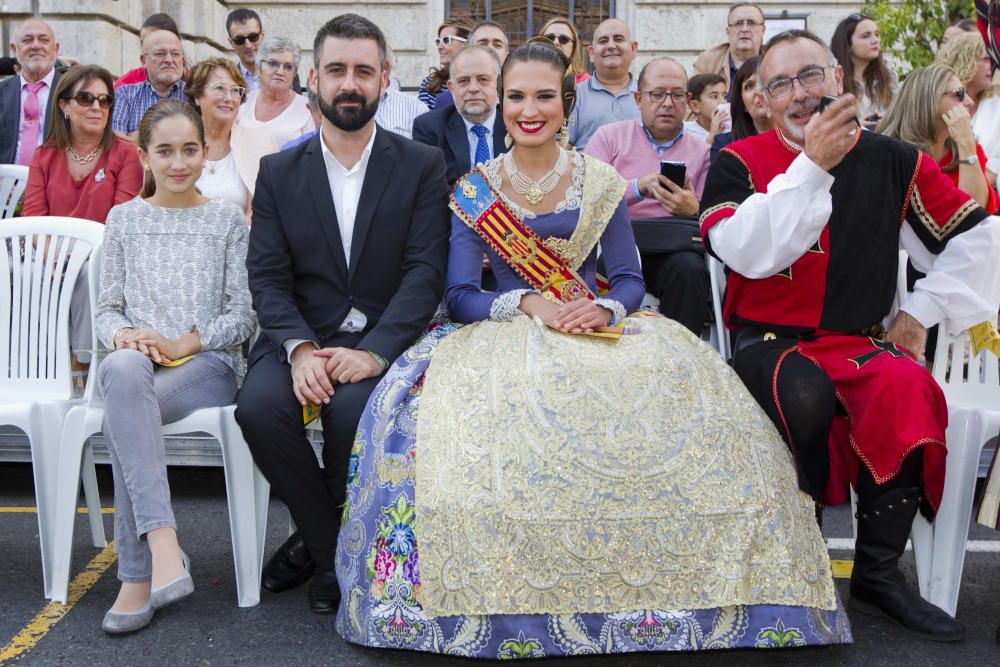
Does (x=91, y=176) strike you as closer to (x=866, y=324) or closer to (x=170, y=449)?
(x=170, y=449)

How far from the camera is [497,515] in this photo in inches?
123

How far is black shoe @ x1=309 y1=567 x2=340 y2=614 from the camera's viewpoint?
12.2 feet

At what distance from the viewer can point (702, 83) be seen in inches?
273

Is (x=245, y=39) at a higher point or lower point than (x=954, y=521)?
higher

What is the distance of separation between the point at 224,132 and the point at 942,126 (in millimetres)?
3694

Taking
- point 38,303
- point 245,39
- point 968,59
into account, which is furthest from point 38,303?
point 968,59

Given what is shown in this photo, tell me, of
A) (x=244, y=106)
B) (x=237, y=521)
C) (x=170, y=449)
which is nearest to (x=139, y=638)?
(x=237, y=521)

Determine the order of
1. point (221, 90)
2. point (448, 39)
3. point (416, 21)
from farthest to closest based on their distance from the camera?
point (416, 21) < point (448, 39) < point (221, 90)

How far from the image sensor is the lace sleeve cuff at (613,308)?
12.3 feet

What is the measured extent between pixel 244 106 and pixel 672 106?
265 cm

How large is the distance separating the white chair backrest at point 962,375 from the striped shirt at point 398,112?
370cm

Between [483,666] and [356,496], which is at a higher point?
[356,496]

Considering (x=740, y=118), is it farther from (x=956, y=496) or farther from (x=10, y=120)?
(x=10, y=120)

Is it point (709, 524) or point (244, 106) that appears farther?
point (244, 106)
